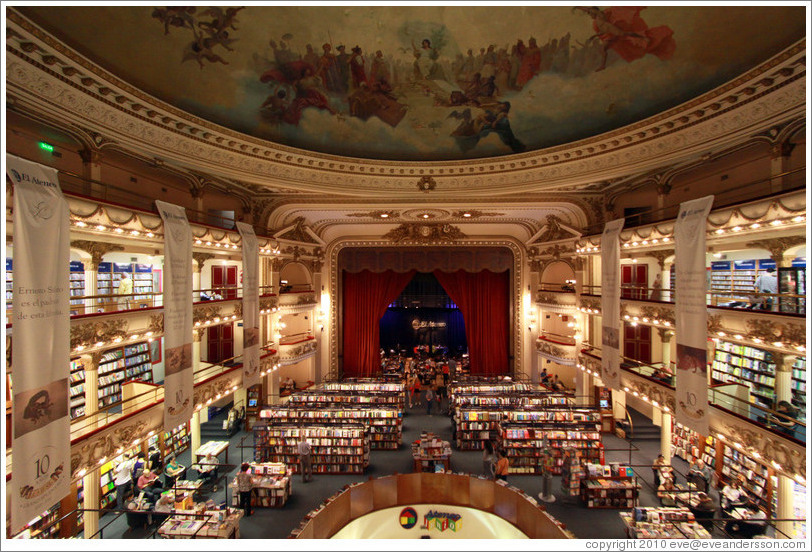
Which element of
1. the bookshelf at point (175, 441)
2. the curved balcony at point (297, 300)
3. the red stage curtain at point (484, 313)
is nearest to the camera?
the bookshelf at point (175, 441)

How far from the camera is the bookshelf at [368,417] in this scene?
11562mm

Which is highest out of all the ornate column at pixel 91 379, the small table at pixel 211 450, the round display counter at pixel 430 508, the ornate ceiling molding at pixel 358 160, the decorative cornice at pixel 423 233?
the ornate ceiling molding at pixel 358 160

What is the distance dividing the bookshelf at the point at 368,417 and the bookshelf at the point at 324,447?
56 centimetres

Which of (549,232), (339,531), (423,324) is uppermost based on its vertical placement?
(549,232)

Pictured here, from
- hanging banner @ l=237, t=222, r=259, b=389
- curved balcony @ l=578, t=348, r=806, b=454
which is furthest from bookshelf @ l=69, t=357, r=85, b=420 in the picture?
curved balcony @ l=578, t=348, r=806, b=454

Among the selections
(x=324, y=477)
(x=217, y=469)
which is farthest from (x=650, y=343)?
(x=217, y=469)

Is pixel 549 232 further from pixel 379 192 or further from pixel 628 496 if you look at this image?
pixel 628 496

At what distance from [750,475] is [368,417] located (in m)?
9.88

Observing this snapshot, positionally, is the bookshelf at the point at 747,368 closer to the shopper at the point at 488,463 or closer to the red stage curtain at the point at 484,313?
the shopper at the point at 488,463

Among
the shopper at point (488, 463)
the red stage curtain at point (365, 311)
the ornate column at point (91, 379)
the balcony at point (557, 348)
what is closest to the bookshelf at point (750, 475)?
the balcony at point (557, 348)

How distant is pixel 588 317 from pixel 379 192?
9031 millimetres

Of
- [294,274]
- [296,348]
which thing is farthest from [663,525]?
[294,274]

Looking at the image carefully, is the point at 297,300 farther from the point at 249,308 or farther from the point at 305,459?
the point at 305,459

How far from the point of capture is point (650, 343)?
13914 millimetres
